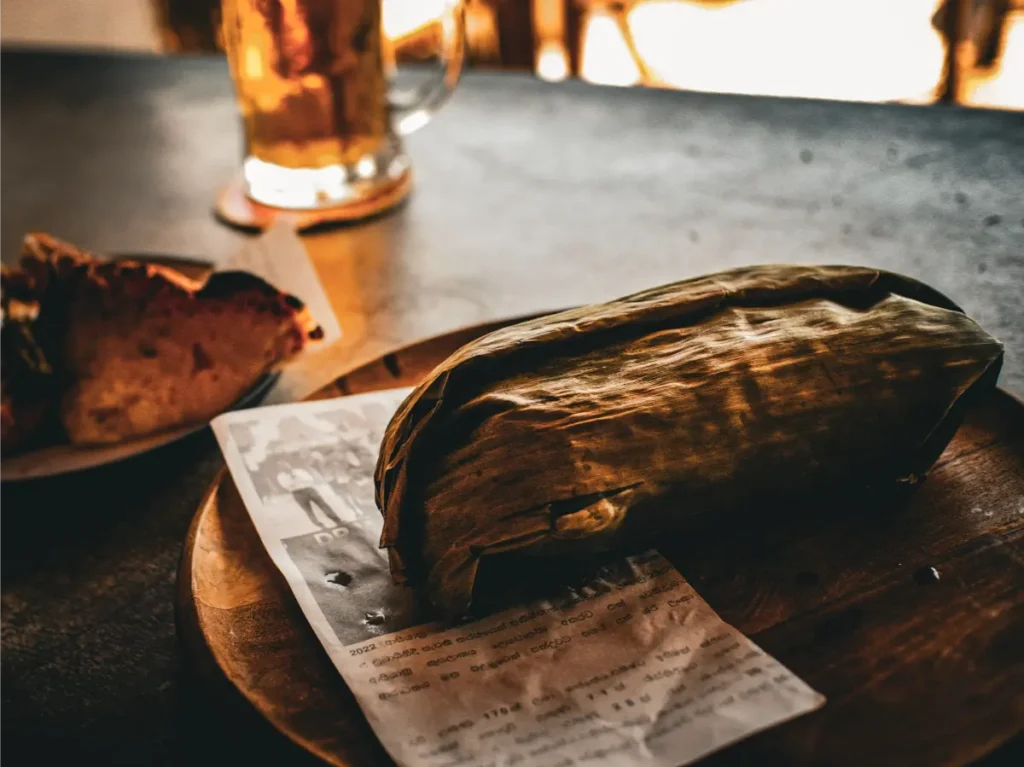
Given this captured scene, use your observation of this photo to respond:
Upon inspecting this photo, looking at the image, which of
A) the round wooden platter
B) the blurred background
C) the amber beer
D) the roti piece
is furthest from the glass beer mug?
the blurred background

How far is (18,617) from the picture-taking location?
0.78 metres

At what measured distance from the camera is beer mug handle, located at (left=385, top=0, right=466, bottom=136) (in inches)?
60.2

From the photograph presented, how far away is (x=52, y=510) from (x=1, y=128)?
4.46ft

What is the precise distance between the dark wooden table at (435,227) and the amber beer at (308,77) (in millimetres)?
136

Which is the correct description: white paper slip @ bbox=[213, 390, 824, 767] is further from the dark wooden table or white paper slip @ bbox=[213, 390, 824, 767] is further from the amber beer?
the amber beer

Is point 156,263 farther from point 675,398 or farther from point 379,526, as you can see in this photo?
point 675,398

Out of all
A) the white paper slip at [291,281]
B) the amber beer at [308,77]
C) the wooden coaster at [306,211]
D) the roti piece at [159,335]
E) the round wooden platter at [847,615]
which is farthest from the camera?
the wooden coaster at [306,211]

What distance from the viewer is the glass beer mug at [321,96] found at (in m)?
1.33

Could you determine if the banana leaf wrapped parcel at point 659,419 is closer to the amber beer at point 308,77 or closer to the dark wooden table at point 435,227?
the dark wooden table at point 435,227

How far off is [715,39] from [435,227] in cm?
240

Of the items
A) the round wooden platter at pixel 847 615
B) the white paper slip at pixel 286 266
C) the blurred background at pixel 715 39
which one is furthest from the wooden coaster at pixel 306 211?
the blurred background at pixel 715 39

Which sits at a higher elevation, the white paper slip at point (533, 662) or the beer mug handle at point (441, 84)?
the beer mug handle at point (441, 84)

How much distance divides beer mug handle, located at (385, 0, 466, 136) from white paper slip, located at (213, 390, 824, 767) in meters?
0.88

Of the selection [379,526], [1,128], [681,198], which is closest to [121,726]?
[379,526]
